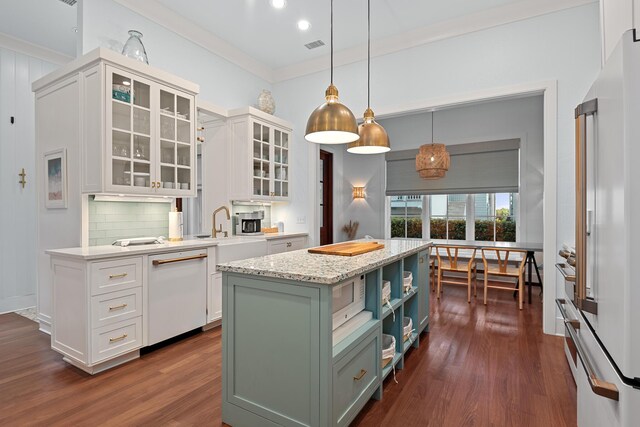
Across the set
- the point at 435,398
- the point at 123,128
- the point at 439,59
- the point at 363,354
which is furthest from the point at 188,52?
the point at 435,398

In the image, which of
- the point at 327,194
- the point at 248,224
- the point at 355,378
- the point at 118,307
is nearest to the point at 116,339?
the point at 118,307

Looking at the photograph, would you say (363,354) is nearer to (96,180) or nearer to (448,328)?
(448,328)

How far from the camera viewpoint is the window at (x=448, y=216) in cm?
641

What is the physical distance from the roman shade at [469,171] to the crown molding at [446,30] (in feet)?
8.63

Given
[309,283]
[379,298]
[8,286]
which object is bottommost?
[8,286]

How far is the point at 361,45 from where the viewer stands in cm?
439

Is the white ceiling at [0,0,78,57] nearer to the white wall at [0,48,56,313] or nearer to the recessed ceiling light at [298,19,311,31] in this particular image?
the white wall at [0,48,56,313]

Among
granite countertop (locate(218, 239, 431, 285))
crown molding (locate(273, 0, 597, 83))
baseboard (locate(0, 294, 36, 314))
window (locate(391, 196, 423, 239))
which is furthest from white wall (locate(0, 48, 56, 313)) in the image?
window (locate(391, 196, 423, 239))

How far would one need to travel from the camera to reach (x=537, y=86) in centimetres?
343

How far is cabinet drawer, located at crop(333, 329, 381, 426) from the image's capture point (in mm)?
1667

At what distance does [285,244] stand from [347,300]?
2594 mm

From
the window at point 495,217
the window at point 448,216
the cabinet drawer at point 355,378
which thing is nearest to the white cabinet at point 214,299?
the cabinet drawer at point 355,378

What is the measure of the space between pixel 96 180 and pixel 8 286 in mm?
2525

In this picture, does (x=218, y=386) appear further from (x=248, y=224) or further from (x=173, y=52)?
(x=173, y=52)
